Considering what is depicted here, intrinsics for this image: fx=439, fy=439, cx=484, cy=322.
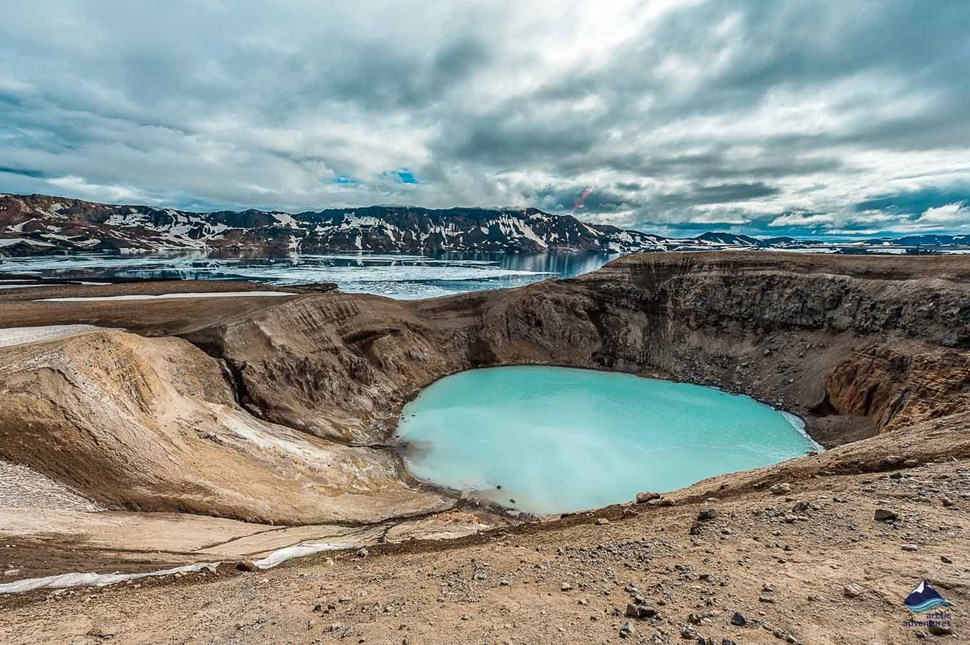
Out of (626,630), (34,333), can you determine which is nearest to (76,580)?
(626,630)

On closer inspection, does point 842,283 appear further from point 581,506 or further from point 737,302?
point 581,506

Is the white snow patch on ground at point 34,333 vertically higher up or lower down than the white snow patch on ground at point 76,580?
higher up

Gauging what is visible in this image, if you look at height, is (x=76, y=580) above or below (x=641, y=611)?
below

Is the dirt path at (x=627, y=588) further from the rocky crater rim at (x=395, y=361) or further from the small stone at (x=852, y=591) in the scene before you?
the rocky crater rim at (x=395, y=361)

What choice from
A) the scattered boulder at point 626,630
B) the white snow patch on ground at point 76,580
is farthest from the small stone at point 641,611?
the white snow patch on ground at point 76,580

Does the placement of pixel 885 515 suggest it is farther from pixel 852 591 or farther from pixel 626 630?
pixel 626 630
